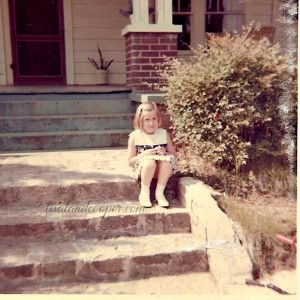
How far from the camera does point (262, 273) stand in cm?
262

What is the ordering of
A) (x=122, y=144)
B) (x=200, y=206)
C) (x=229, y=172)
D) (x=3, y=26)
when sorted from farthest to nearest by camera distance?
(x=3, y=26), (x=122, y=144), (x=229, y=172), (x=200, y=206)

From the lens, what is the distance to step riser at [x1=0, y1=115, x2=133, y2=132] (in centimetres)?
512

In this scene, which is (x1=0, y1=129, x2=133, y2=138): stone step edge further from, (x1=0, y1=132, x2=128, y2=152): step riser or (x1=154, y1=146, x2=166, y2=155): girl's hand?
(x1=154, y1=146, x2=166, y2=155): girl's hand

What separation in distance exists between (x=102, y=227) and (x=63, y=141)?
2083 mm

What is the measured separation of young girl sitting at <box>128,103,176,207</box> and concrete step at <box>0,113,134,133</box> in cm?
185

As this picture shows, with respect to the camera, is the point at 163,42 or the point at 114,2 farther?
the point at 114,2

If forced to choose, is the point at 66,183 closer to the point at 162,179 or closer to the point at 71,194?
the point at 71,194

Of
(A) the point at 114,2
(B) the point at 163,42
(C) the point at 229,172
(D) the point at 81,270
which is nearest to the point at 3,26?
(A) the point at 114,2

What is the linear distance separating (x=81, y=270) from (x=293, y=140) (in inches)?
79.1

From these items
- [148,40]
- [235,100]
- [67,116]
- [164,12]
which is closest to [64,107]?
[67,116]

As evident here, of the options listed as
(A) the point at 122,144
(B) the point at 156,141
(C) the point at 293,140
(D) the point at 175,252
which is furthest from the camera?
(A) the point at 122,144

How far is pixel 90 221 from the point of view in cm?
317

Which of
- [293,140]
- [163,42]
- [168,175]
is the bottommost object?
[168,175]

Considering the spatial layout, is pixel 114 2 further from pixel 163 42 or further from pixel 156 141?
pixel 156 141
